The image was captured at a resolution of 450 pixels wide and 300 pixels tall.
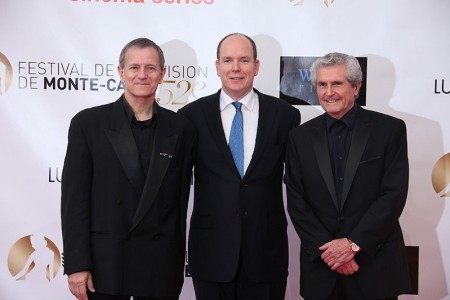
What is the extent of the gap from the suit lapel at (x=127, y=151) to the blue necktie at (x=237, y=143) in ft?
1.91

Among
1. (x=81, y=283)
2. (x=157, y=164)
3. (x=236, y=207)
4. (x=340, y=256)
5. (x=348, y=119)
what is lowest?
(x=81, y=283)

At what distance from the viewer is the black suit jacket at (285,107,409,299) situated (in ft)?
7.93

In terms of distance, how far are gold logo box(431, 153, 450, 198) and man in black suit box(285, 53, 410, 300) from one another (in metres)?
1.25

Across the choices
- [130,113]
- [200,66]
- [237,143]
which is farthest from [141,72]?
[200,66]

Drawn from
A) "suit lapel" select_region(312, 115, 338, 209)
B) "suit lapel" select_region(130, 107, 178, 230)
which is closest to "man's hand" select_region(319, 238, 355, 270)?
"suit lapel" select_region(312, 115, 338, 209)

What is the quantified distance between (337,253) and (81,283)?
1125 millimetres

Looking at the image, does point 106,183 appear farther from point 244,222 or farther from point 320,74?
point 320,74

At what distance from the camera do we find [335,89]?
2549 mm

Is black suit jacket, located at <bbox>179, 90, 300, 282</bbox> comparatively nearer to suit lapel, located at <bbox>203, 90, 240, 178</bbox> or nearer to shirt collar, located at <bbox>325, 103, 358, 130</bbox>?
suit lapel, located at <bbox>203, 90, 240, 178</bbox>

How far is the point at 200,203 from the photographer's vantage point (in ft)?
9.29

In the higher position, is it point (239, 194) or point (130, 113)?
point (130, 113)

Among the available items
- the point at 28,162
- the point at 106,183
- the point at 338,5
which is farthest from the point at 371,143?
the point at 28,162

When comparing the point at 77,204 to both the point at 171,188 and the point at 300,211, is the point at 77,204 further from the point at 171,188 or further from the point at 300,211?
the point at 300,211

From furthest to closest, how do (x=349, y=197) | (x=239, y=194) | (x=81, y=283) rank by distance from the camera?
(x=239, y=194) < (x=349, y=197) < (x=81, y=283)
